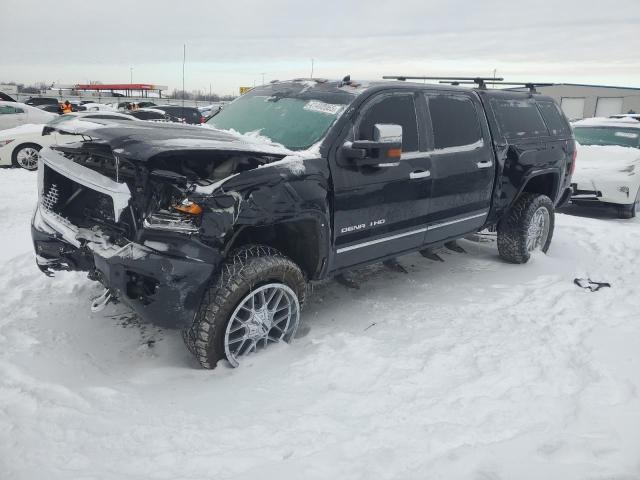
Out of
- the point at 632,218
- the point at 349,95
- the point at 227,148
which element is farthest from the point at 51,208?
the point at 632,218

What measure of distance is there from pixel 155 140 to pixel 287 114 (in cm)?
143

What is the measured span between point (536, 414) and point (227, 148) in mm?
2310

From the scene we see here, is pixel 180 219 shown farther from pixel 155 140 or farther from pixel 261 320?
pixel 261 320

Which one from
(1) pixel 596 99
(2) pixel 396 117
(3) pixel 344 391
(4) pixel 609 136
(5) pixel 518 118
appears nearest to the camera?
(3) pixel 344 391

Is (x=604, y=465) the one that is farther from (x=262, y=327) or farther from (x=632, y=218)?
(x=632, y=218)

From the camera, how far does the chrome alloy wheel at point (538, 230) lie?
225 inches

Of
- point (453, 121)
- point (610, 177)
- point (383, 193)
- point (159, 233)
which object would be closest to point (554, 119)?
point (453, 121)

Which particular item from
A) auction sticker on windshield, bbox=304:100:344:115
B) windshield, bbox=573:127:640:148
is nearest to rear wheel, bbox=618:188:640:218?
windshield, bbox=573:127:640:148

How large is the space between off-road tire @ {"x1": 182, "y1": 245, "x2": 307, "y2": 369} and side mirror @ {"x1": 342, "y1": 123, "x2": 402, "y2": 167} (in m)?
0.93

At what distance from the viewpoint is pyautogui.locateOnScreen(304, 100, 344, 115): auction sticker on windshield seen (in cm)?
386

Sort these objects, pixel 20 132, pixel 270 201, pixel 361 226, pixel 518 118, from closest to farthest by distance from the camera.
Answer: pixel 270 201, pixel 361 226, pixel 518 118, pixel 20 132

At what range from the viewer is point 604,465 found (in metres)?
2.41

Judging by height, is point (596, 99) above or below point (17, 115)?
above

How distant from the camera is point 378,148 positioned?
11.8 ft
